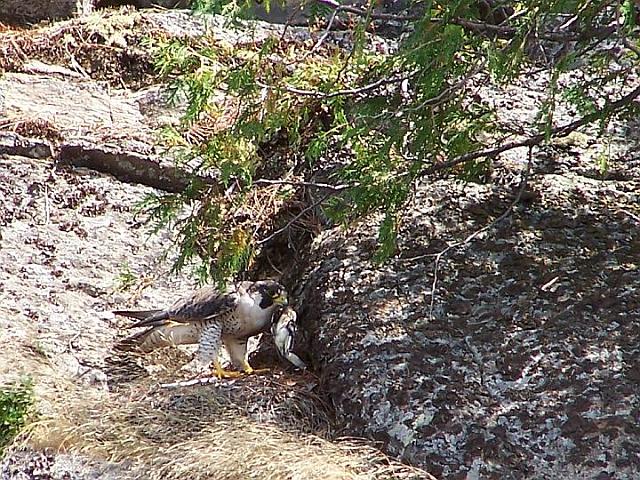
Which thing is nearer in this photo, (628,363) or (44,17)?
(628,363)

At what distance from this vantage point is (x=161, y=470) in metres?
2.66

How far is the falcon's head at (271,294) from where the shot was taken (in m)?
3.27

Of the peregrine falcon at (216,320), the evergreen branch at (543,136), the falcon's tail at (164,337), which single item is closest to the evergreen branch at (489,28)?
the evergreen branch at (543,136)

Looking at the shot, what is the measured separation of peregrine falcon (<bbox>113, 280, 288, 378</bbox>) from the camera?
3.21 meters

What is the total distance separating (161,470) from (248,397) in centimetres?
44

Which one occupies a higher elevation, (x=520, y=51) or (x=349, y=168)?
(x=520, y=51)

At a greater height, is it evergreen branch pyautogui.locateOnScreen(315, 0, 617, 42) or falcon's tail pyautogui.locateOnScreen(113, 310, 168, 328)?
evergreen branch pyautogui.locateOnScreen(315, 0, 617, 42)

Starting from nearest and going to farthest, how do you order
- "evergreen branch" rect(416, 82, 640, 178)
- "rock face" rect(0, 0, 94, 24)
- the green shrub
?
1. the green shrub
2. "evergreen branch" rect(416, 82, 640, 178)
3. "rock face" rect(0, 0, 94, 24)

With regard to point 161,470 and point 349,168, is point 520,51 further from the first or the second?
point 161,470

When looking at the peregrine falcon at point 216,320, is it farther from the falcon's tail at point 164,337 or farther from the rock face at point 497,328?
the rock face at point 497,328

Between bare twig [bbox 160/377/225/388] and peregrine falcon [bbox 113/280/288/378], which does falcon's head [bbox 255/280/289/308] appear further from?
bare twig [bbox 160/377/225/388]

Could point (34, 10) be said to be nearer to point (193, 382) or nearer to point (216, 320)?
point (216, 320)

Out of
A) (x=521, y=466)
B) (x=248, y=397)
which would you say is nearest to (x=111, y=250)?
(x=248, y=397)

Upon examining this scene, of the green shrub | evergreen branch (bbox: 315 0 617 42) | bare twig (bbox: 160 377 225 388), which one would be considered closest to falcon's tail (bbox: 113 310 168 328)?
bare twig (bbox: 160 377 225 388)
